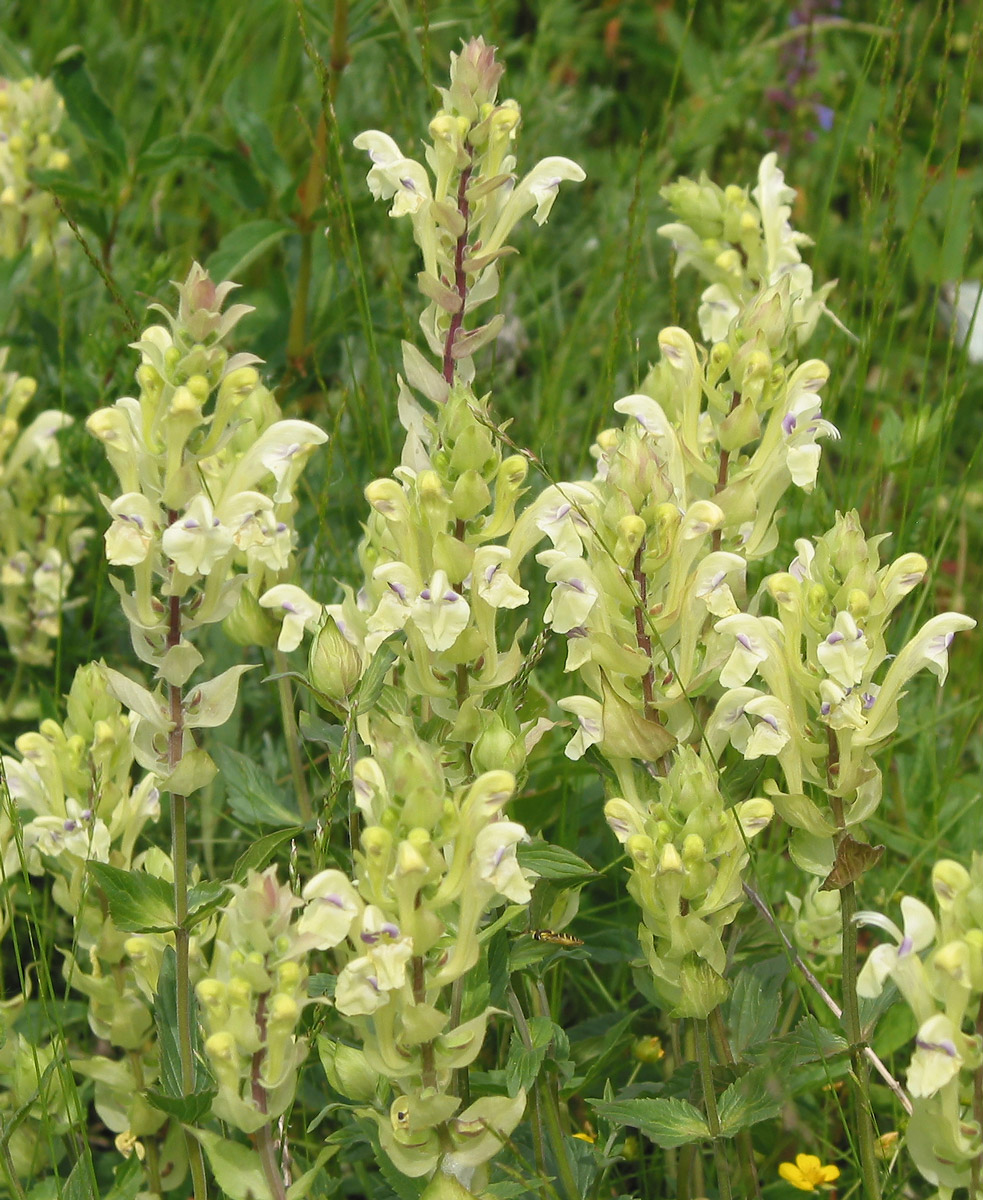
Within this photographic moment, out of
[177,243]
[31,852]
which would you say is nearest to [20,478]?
[31,852]

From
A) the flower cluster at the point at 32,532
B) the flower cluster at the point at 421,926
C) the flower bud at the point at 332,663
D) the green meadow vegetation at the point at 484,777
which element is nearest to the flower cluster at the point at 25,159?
the green meadow vegetation at the point at 484,777

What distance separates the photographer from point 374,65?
3754mm

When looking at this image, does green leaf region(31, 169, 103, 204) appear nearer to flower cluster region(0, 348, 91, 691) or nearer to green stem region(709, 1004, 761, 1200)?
flower cluster region(0, 348, 91, 691)

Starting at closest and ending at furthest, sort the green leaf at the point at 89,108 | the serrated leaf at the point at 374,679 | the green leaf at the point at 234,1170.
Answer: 1. the green leaf at the point at 234,1170
2. the serrated leaf at the point at 374,679
3. the green leaf at the point at 89,108

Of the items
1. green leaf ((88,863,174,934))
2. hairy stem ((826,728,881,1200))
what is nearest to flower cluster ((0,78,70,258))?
green leaf ((88,863,174,934))

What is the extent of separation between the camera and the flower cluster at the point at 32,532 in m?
2.56

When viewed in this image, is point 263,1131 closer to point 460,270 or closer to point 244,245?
point 460,270

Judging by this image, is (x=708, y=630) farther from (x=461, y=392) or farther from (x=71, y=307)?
(x=71, y=307)

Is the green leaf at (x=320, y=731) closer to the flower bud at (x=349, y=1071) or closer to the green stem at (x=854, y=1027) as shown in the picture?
the flower bud at (x=349, y=1071)

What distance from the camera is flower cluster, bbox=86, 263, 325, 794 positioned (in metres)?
1.43

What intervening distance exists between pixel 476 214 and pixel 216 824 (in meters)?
1.26

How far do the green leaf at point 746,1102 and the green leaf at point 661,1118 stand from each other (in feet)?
0.09

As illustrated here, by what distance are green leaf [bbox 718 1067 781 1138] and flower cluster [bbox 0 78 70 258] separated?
2198 mm

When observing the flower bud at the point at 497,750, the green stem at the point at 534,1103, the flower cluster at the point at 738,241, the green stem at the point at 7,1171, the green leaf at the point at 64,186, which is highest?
the flower cluster at the point at 738,241
